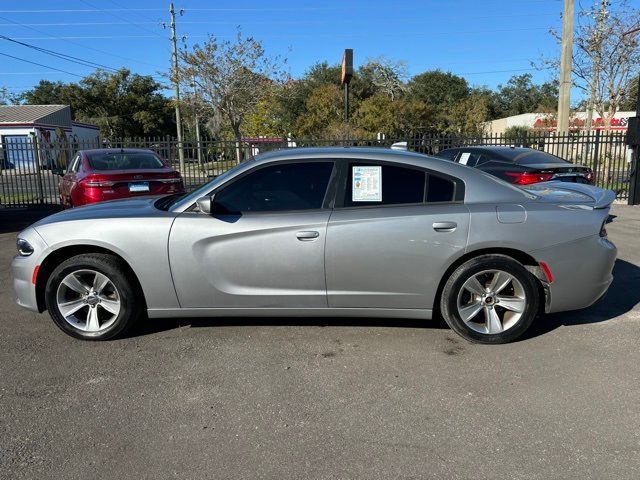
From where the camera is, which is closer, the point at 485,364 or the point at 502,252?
the point at 485,364

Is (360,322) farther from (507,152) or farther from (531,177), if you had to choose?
(507,152)

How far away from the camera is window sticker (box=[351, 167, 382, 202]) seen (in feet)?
14.1

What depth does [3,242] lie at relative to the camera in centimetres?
890

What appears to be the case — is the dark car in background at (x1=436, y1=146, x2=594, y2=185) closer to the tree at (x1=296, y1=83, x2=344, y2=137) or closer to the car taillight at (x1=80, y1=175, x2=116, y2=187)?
A: the car taillight at (x1=80, y1=175, x2=116, y2=187)

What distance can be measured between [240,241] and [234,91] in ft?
82.6

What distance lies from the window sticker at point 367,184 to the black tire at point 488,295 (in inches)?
35.8

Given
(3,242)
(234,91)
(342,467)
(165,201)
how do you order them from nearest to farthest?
(342,467)
(165,201)
(3,242)
(234,91)

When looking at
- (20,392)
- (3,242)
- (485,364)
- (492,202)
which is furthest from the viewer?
(3,242)

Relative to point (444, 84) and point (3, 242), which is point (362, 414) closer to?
point (3, 242)

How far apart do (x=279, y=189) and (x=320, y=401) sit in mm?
1783

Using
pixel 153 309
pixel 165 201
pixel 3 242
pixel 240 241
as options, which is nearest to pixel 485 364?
pixel 240 241

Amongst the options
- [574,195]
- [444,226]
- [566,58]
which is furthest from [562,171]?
[566,58]

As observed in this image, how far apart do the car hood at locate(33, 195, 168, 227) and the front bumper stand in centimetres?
15

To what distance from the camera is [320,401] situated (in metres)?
3.43
